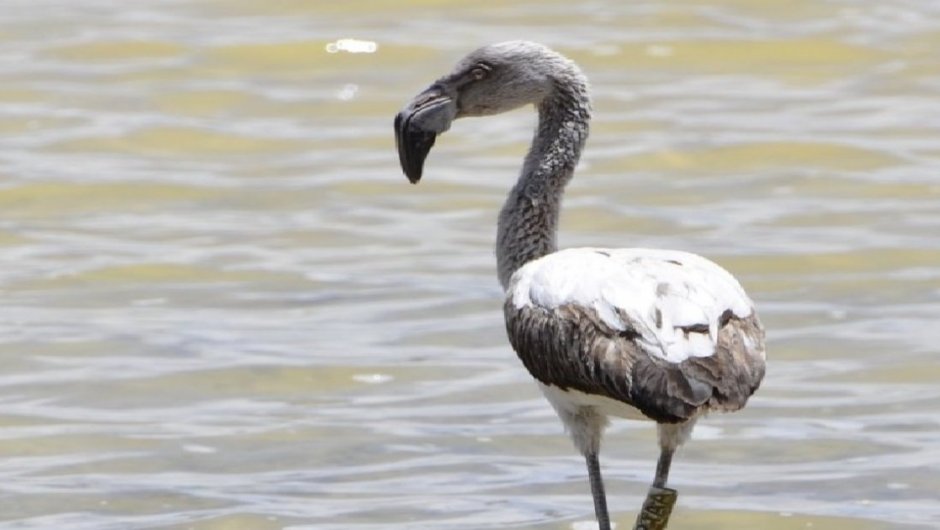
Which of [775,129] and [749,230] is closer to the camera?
[749,230]

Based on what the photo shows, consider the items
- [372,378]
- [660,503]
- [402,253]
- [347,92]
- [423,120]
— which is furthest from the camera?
[347,92]

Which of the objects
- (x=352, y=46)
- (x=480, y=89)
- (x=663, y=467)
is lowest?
(x=352, y=46)

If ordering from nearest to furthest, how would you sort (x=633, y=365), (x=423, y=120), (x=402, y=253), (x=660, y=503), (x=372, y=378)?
(x=633, y=365), (x=660, y=503), (x=423, y=120), (x=372, y=378), (x=402, y=253)

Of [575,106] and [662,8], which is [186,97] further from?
[575,106]

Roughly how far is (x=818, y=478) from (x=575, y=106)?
2.09 metres

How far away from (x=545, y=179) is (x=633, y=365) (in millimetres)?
1485

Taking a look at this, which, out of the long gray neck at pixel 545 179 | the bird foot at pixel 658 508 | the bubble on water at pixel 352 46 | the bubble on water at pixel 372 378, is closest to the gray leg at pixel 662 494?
the bird foot at pixel 658 508

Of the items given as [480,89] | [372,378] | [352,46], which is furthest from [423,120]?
[352,46]

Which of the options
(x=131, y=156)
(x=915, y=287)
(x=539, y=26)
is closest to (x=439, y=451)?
(x=915, y=287)

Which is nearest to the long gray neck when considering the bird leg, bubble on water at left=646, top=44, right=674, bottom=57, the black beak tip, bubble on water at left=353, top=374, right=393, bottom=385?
the black beak tip

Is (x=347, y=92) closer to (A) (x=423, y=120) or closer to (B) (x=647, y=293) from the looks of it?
(A) (x=423, y=120)

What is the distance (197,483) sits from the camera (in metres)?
9.92

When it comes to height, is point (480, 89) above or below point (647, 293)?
above

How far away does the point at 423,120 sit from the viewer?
867 cm
